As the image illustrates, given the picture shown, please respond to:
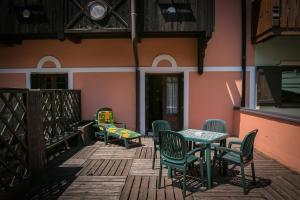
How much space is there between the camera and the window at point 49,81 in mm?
8898

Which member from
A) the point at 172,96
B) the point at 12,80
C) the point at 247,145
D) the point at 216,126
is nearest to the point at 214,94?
the point at 172,96

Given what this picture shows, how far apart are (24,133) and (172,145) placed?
284cm

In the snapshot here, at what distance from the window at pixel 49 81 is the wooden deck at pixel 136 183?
13.1 feet

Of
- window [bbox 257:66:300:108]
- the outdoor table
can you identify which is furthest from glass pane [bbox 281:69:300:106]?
the outdoor table

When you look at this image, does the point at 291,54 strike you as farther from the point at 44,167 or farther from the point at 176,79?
the point at 44,167

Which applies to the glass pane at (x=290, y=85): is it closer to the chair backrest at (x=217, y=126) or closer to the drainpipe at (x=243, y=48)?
the drainpipe at (x=243, y=48)

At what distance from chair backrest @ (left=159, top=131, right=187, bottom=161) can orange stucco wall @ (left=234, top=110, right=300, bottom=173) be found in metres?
2.75

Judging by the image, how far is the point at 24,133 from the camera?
14.3 feet

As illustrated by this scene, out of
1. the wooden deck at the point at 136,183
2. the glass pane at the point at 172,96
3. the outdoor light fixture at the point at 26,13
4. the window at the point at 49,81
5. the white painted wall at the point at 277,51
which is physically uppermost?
the outdoor light fixture at the point at 26,13

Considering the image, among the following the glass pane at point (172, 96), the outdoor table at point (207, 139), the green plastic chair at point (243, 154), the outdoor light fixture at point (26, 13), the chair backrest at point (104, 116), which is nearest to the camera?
A: the green plastic chair at point (243, 154)

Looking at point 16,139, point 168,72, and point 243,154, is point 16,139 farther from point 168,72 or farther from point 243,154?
point 168,72

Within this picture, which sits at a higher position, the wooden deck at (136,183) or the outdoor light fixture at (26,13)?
the outdoor light fixture at (26,13)

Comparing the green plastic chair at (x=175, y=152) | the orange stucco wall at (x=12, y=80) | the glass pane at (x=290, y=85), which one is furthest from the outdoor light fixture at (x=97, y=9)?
the glass pane at (x=290, y=85)

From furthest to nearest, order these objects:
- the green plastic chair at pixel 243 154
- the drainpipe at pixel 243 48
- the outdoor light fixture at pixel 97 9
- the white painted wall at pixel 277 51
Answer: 1. the white painted wall at pixel 277 51
2. the drainpipe at pixel 243 48
3. the outdoor light fixture at pixel 97 9
4. the green plastic chair at pixel 243 154
